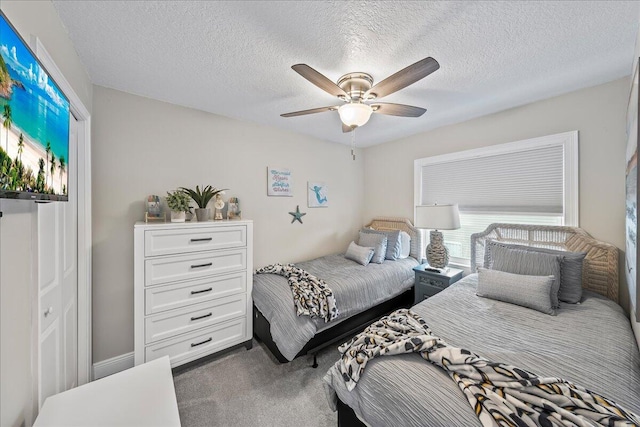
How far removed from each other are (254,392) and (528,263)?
247 cm

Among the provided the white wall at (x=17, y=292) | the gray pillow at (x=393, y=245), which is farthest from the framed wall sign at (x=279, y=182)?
the white wall at (x=17, y=292)

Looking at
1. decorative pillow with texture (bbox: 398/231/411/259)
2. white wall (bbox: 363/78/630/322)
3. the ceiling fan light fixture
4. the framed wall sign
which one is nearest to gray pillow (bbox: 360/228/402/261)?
decorative pillow with texture (bbox: 398/231/411/259)

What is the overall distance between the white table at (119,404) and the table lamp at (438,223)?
2.69 metres

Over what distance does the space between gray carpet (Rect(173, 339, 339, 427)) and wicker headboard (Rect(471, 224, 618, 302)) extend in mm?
2190

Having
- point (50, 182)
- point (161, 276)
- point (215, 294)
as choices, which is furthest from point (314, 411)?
point (50, 182)

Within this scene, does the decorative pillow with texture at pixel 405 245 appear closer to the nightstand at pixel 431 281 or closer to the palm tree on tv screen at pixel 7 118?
the nightstand at pixel 431 281

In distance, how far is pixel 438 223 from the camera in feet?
8.85

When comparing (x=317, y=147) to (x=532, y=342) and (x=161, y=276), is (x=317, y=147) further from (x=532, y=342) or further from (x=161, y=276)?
(x=532, y=342)

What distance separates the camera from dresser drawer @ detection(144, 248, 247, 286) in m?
1.93

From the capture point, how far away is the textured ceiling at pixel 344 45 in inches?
49.2

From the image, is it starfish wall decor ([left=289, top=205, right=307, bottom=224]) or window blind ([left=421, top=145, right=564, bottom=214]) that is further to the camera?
starfish wall decor ([left=289, top=205, right=307, bottom=224])

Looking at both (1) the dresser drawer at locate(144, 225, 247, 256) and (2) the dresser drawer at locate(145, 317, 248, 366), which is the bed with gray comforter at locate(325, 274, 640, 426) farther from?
(1) the dresser drawer at locate(144, 225, 247, 256)

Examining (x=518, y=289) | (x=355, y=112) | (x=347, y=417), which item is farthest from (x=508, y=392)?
(x=355, y=112)

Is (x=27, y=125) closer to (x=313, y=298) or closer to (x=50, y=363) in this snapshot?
(x=50, y=363)
